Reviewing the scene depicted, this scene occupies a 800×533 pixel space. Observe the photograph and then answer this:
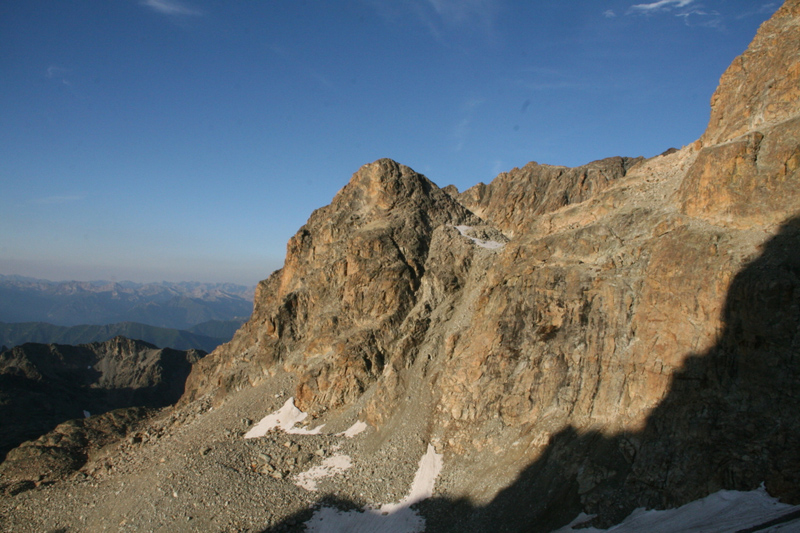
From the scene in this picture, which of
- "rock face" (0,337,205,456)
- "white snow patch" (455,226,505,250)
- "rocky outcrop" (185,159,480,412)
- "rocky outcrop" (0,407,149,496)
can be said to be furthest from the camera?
"rock face" (0,337,205,456)

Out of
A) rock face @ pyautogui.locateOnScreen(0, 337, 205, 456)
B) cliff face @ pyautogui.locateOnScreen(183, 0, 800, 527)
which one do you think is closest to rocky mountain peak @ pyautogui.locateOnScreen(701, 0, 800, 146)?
cliff face @ pyautogui.locateOnScreen(183, 0, 800, 527)

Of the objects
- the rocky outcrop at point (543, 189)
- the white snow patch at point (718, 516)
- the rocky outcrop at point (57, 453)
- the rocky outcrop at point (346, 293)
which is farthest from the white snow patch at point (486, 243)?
the rocky outcrop at point (57, 453)

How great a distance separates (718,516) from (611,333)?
469 inches

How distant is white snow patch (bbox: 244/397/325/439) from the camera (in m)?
39.4

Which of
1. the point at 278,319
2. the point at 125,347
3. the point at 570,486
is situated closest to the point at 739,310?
the point at 570,486

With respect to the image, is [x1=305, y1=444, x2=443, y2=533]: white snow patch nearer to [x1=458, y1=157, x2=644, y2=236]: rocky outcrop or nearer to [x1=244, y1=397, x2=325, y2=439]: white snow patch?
[x1=244, y1=397, x2=325, y2=439]: white snow patch

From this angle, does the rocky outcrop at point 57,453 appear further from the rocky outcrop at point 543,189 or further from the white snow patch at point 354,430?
the rocky outcrop at point 543,189

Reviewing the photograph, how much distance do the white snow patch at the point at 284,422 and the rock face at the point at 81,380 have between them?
4856 centimetres

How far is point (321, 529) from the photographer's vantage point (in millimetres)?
28672

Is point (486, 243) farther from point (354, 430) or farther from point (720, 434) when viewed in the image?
point (720, 434)

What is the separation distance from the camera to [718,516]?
1731 cm

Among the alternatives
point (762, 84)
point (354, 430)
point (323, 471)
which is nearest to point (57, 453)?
point (323, 471)

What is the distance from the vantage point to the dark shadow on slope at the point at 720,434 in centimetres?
1841

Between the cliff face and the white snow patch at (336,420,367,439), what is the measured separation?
3.65 ft
